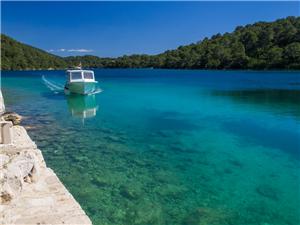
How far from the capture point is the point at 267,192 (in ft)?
25.1

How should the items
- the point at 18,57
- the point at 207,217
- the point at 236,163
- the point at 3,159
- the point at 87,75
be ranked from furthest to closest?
the point at 18,57 < the point at 87,75 < the point at 236,163 < the point at 207,217 < the point at 3,159

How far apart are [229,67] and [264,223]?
11696cm

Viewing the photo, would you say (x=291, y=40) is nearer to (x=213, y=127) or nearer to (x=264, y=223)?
(x=213, y=127)

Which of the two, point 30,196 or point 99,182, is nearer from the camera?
point 30,196

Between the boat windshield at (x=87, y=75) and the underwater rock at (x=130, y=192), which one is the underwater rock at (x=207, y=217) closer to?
the underwater rock at (x=130, y=192)

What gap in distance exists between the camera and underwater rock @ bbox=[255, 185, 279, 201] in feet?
24.3

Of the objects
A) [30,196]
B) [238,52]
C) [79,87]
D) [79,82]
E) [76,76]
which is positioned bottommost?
[79,87]

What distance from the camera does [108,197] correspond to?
23.5 feet

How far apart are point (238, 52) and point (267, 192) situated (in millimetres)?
113998

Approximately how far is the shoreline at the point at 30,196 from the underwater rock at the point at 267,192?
4.28 metres

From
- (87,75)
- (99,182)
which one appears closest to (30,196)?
(99,182)

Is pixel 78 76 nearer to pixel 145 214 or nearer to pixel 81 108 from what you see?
pixel 81 108

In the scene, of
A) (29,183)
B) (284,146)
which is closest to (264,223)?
(29,183)

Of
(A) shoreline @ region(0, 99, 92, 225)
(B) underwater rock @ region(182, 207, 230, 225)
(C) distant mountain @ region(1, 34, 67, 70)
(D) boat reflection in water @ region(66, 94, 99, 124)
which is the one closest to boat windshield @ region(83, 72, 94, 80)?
(D) boat reflection in water @ region(66, 94, 99, 124)
